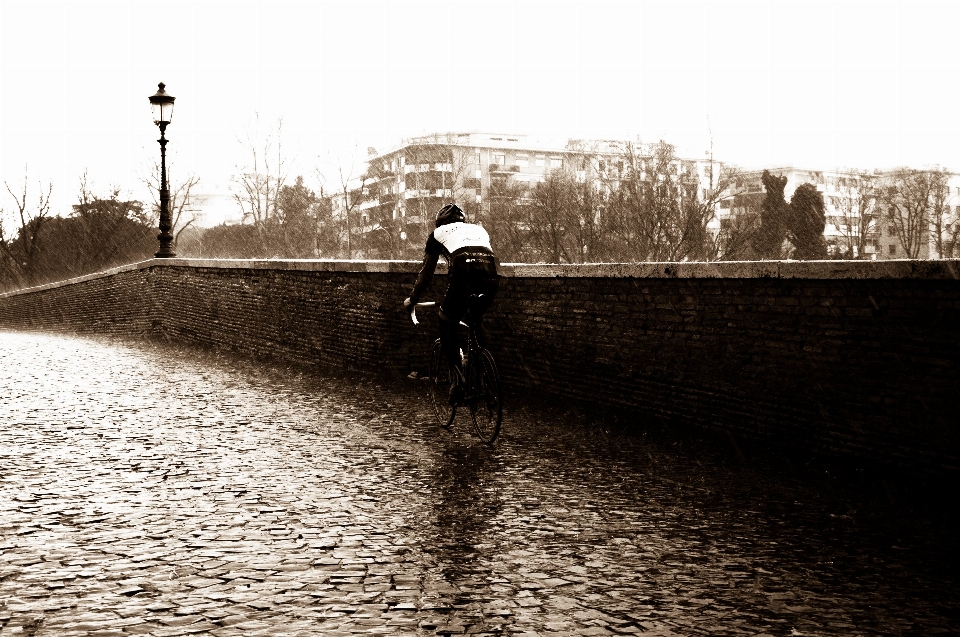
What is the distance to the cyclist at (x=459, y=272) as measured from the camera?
7.96 meters

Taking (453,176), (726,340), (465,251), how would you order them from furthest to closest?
(453,176) < (726,340) < (465,251)

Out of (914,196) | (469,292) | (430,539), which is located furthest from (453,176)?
(430,539)

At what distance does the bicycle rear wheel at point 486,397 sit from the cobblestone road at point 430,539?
21 cm

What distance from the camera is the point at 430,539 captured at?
5.20m

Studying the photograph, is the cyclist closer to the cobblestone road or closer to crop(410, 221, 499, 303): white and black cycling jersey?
crop(410, 221, 499, 303): white and black cycling jersey

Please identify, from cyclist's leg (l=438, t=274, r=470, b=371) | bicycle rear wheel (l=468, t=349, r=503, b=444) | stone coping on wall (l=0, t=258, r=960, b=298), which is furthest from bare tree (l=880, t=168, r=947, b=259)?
bicycle rear wheel (l=468, t=349, r=503, b=444)

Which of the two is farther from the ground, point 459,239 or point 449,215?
Answer: point 449,215

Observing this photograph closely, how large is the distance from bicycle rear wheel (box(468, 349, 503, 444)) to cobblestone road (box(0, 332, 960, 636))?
21 cm

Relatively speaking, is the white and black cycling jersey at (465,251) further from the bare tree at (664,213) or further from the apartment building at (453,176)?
the apartment building at (453,176)

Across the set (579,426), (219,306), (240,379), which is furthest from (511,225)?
(579,426)

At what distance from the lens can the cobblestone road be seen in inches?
158

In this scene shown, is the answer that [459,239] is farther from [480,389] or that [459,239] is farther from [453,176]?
[453,176]

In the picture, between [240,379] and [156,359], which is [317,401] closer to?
[240,379]

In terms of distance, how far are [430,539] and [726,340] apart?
3.97 metres
